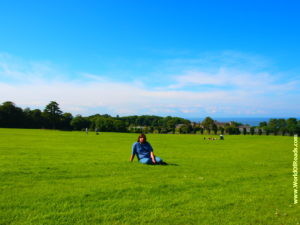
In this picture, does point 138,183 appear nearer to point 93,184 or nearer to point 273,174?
point 93,184

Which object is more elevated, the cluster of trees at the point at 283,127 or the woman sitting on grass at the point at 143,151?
the cluster of trees at the point at 283,127

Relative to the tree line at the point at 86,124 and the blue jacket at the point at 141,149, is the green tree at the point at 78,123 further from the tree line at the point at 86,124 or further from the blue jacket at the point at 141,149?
the blue jacket at the point at 141,149

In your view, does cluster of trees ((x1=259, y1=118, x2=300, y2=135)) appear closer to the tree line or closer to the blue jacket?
the tree line

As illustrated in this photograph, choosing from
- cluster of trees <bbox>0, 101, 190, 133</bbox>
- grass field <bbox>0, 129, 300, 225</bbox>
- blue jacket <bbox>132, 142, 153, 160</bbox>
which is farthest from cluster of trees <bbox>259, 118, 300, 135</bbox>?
grass field <bbox>0, 129, 300, 225</bbox>

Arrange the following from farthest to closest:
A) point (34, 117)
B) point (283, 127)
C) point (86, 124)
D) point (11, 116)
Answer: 1. point (86, 124)
2. point (34, 117)
3. point (11, 116)
4. point (283, 127)

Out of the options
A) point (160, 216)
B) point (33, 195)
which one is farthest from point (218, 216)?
point (33, 195)

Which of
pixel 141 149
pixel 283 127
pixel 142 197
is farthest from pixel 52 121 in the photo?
pixel 142 197

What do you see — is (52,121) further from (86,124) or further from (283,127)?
(283,127)

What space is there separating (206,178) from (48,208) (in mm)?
6293

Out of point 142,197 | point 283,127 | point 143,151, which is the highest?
point 283,127

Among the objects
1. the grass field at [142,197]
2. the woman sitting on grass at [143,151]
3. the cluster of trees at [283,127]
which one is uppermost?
the cluster of trees at [283,127]

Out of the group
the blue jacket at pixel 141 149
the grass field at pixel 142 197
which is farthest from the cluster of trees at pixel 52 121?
the grass field at pixel 142 197

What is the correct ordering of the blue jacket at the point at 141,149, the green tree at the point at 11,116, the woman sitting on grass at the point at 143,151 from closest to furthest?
the woman sitting on grass at the point at 143,151
the blue jacket at the point at 141,149
the green tree at the point at 11,116

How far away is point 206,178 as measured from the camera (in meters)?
10.6
